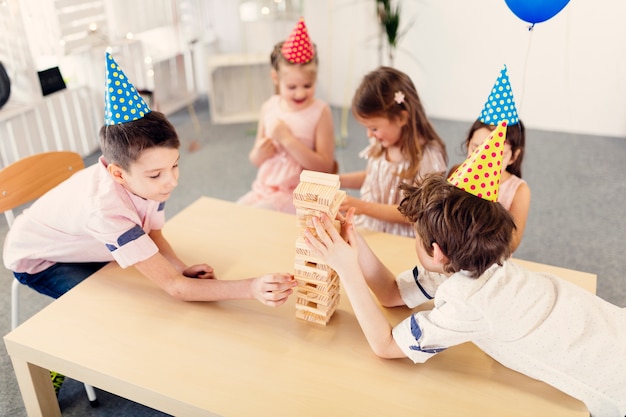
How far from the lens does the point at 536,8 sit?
1.78 meters

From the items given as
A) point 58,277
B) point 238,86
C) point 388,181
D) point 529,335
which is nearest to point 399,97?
point 388,181

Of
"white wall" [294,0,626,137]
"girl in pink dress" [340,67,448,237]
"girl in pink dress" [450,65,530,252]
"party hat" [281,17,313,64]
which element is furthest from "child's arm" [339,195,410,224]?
"white wall" [294,0,626,137]

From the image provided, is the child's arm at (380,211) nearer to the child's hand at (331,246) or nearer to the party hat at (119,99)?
the child's hand at (331,246)

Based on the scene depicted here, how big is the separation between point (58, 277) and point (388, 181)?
42.6 inches

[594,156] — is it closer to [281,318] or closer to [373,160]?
Result: [373,160]

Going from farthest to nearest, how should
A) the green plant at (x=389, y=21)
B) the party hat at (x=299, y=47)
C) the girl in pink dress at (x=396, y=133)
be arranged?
the green plant at (x=389, y=21) < the party hat at (x=299, y=47) < the girl in pink dress at (x=396, y=133)

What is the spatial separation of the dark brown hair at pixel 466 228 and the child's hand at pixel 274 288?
336mm

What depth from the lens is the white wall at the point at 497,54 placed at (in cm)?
360

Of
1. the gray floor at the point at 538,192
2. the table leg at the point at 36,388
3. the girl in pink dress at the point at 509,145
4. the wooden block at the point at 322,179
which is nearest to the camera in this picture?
the wooden block at the point at 322,179

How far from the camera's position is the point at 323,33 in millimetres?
4176

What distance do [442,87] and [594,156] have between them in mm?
1153

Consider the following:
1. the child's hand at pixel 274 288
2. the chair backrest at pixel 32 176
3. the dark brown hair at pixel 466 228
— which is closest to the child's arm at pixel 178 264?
the child's hand at pixel 274 288

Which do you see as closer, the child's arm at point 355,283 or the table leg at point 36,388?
the child's arm at point 355,283

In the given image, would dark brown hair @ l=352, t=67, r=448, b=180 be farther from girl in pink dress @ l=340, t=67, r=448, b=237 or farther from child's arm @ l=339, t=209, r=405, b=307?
child's arm @ l=339, t=209, r=405, b=307
